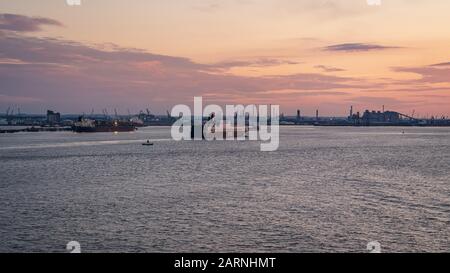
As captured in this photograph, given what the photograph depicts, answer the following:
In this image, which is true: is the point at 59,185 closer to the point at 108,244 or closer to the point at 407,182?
the point at 108,244

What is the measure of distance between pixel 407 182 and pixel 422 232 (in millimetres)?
25951

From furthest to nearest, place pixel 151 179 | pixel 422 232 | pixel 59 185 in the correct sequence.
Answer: pixel 151 179 → pixel 59 185 → pixel 422 232

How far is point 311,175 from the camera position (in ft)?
199

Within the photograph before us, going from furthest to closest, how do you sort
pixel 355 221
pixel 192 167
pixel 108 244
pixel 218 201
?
pixel 192 167 → pixel 218 201 → pixel 355 221 → pixel 108 244

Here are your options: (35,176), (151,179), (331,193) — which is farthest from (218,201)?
(35,176)

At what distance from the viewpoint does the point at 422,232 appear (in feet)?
95.3

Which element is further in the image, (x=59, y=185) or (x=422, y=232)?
(x=59, y=185)

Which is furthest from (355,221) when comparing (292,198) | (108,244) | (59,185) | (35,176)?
(35,176)
